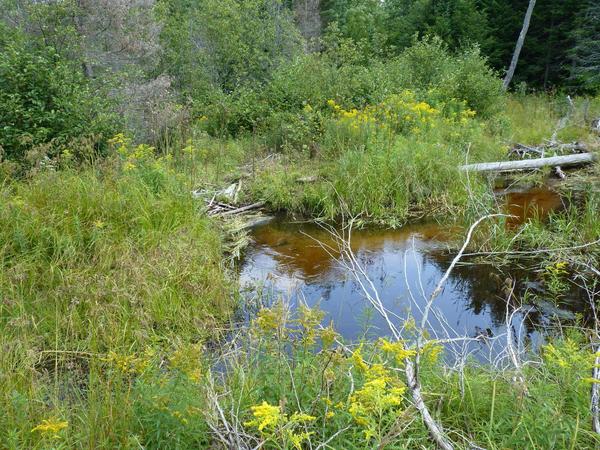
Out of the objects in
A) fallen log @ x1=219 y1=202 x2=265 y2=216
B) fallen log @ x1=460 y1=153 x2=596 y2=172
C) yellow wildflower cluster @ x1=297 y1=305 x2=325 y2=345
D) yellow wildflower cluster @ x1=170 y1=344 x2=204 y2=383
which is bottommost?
Answer: fallen log @ x1=219 y1=202 x2=265 y2=216

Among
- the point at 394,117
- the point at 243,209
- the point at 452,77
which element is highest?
the point at 452,77

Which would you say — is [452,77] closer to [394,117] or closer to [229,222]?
[394,117]

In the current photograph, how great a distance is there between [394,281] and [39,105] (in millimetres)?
4498

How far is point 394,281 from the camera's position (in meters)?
5.14

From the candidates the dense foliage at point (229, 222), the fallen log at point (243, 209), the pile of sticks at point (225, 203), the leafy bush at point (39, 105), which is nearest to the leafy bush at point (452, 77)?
the dense foliage at point (229, 222)

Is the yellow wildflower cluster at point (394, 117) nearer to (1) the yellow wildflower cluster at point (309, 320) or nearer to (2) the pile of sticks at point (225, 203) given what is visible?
(2) the pile of sticks at point (225, 203)

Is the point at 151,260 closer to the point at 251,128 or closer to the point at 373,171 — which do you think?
the point at 373,171

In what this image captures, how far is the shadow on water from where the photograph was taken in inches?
169

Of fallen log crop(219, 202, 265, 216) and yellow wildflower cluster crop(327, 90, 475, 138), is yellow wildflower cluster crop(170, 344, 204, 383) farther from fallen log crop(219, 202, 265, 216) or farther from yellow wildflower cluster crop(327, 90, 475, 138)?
yellow wildflower cluster crop(327, 90, 475, 138)

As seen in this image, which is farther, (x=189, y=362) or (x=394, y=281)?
(x=394, y=281)

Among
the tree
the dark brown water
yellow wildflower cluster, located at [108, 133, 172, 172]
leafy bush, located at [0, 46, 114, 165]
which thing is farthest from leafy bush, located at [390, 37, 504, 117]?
leafy bush, located at [0, 46, 114, 165]

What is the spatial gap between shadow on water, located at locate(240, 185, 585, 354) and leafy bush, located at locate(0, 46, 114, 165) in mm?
2477

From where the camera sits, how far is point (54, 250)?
4.16 metres

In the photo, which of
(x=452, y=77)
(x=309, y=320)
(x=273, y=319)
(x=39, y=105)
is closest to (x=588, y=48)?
(x=452, y=77)
